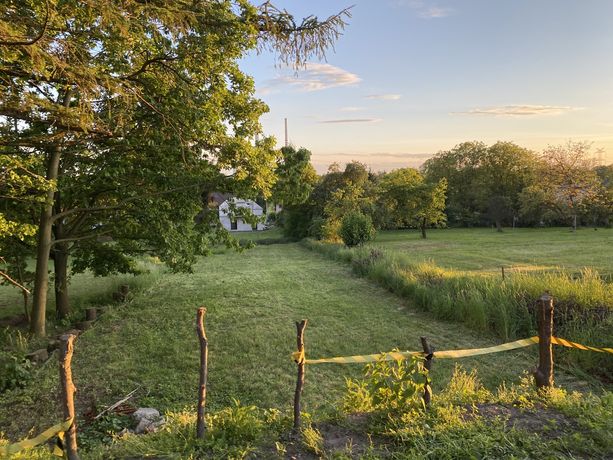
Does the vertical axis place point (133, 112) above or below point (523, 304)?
above

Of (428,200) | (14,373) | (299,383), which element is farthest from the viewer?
(428,200)

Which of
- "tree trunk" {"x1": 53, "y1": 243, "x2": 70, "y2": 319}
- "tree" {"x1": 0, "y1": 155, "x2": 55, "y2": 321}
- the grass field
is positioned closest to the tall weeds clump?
the grass field

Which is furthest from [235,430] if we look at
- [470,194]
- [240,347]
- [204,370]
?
[470,194]

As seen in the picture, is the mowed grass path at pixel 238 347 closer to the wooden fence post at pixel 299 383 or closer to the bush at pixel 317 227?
the wooden fence post at pixel 299 383

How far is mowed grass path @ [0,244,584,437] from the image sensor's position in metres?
5.14

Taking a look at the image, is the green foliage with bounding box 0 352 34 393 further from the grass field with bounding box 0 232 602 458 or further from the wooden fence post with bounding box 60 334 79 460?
the wooden fence post with bounding box 60 334 79 460

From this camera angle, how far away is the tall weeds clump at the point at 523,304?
19.7ft

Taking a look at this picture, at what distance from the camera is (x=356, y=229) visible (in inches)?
850

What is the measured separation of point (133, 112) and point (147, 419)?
4357 millimetres

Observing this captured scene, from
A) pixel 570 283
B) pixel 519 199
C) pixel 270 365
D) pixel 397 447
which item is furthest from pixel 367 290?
pixel 519 199

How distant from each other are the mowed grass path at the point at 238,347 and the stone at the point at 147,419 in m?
0.36

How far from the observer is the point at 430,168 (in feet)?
185

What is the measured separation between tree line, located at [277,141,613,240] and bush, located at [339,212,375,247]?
1.14 metres

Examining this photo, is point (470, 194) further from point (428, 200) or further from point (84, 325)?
point (84, 325)
